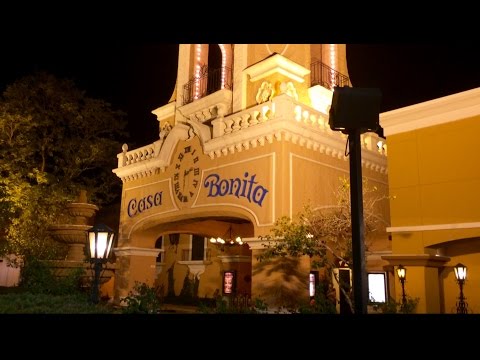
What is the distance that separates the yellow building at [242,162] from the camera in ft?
38.3

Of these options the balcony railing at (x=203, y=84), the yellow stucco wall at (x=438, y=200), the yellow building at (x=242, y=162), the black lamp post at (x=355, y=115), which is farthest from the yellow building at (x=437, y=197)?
the black lamp post at (x=355, y=115)

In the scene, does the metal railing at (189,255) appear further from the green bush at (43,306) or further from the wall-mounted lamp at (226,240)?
the green bush at (43,306)

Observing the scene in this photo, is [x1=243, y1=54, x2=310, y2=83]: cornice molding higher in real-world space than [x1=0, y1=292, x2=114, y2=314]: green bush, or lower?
higher

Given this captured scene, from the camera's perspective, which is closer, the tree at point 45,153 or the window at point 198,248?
the tree at point 45,153

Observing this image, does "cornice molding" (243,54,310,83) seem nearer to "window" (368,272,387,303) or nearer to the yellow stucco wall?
the yellow stucco wall

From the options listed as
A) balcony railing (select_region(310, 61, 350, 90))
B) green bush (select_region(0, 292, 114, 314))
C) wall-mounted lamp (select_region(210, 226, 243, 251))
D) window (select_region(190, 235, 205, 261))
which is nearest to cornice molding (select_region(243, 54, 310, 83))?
balcony railing (select_region(310, 61, 350, 90))

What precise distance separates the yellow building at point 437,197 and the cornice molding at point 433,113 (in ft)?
0.06

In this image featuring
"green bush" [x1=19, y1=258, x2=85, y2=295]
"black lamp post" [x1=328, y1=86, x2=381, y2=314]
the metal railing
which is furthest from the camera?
the metal railing

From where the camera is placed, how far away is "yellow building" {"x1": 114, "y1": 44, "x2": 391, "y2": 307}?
11688mm

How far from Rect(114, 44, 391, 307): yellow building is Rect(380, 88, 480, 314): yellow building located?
2.12 metres

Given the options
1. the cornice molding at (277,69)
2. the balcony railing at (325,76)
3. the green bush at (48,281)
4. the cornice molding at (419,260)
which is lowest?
the green bush at (48,281)

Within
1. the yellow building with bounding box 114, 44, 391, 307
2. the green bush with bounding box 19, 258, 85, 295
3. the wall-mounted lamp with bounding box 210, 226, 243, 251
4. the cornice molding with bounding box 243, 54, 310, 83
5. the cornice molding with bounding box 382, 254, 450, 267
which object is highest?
the cornice molding with bounding box 243, 54, 310, 83

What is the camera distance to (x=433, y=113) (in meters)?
9.88
